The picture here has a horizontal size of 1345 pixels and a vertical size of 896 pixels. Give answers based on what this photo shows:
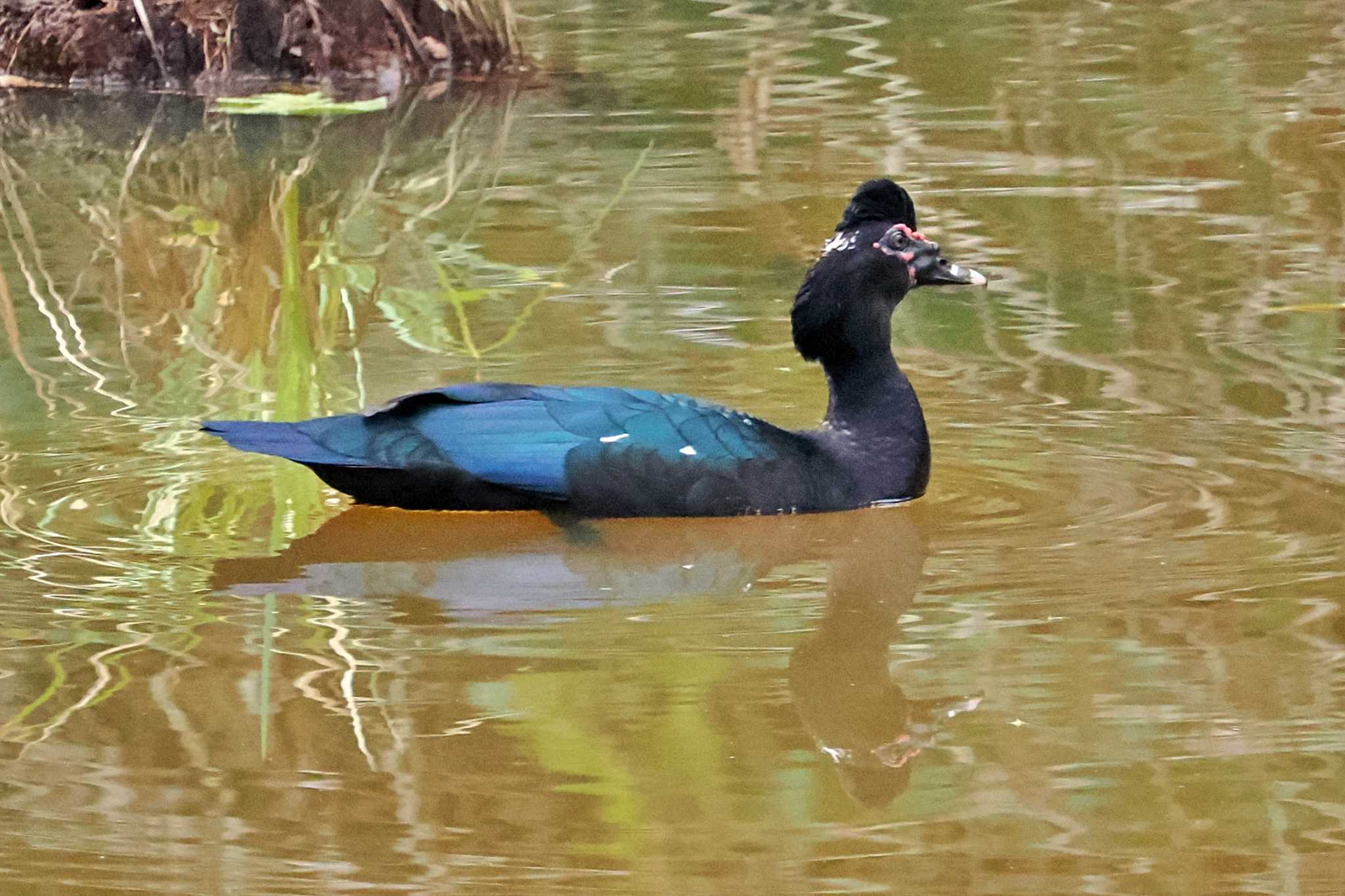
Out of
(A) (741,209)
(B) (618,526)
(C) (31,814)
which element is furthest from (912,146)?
(C) (31,814)

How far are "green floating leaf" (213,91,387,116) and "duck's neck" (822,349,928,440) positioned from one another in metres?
6.43

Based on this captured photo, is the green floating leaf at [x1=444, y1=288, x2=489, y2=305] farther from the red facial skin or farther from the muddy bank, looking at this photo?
the muddy bank

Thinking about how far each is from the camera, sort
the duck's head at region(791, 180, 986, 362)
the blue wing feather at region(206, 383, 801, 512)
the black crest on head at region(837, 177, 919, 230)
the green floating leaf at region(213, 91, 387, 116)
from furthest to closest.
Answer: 1. the green floating leaf at region(213, 91, 387, 116)
2. the black crest on head at region(837, 177, 919, 230)
3. the duck's head at region(791, 180, 986, 362)
4. the blue wing feather at region(206, 383, 801, 512)

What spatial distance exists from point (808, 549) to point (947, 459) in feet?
2.98

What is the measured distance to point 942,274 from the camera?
7504 mm

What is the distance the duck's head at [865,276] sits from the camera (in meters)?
7.29

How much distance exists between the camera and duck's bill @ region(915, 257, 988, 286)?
746 cm

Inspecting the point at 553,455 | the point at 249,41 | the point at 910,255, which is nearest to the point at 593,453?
the point at 553,455

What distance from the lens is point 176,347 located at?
8.45 metres

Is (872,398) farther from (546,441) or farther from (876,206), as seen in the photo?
(546,441)

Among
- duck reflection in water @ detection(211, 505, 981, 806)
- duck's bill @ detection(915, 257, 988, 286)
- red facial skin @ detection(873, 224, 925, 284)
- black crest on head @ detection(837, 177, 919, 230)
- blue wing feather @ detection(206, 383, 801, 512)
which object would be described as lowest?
duck reflection in water @ detection(211, 505, 981, 806)

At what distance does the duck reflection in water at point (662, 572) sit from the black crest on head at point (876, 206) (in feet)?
3.27

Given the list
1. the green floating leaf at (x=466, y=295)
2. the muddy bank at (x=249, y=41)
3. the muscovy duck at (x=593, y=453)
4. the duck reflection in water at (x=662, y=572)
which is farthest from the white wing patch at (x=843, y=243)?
the muddy bank at (x=249, y=41)

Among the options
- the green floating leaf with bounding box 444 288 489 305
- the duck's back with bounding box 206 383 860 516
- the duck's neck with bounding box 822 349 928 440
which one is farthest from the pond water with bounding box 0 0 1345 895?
the duck's neck with bounding box 822 349 928 440
